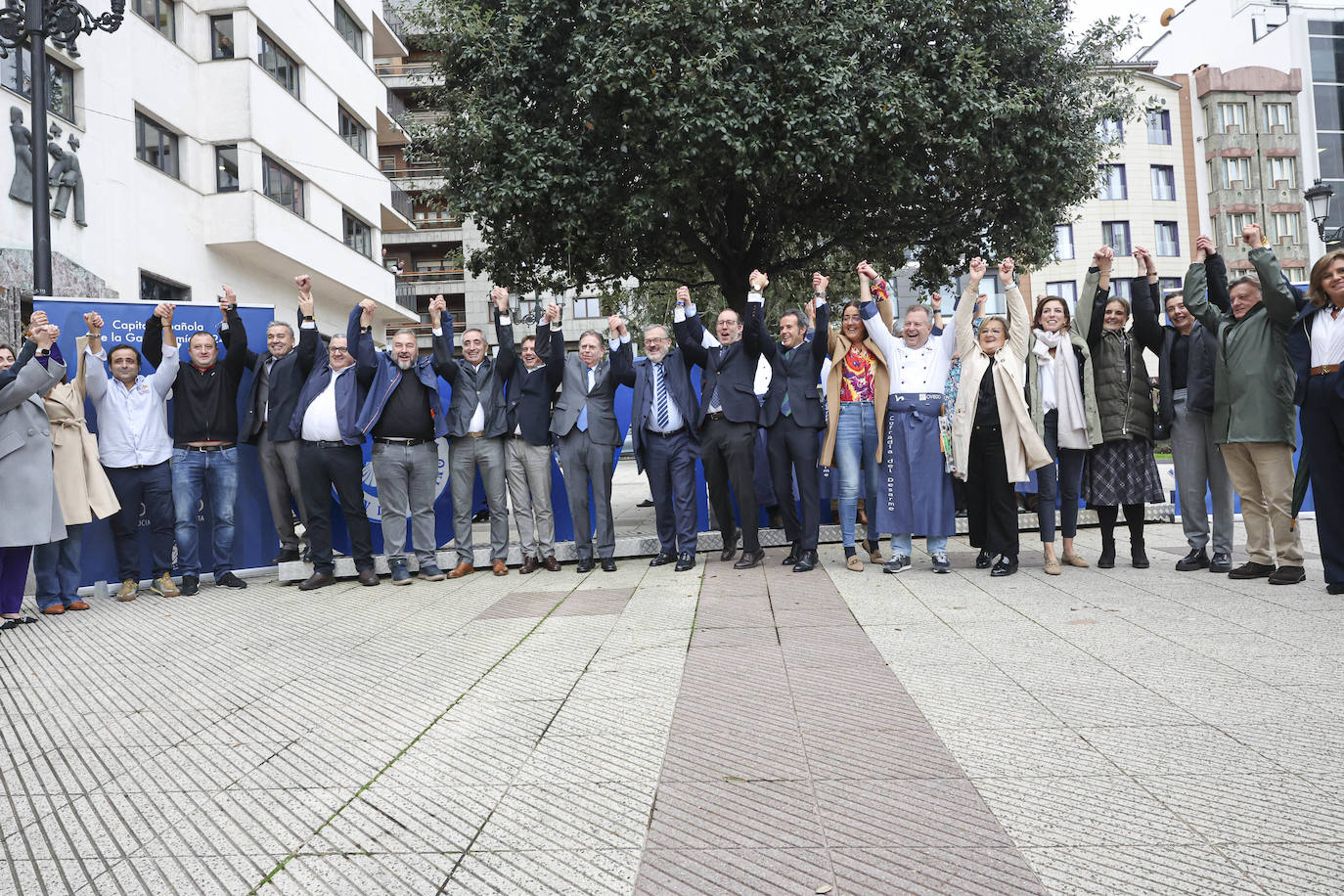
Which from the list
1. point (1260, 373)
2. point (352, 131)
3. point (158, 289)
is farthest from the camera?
point (352, 131)

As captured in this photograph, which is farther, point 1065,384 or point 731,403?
point 731,403

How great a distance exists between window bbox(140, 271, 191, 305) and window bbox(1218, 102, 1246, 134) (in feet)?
171

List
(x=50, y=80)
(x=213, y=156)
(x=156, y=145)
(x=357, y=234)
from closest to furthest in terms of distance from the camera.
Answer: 1. (x=50, y=80)
2. (x=156, y=145)
3. (x=213, y=156)
4. (x=357, y=234)

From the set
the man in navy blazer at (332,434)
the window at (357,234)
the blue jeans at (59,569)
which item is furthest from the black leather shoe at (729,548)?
the window at (357,234)

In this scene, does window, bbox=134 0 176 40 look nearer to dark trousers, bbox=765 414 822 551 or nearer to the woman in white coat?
dark trousers, bbox=765 414 822 551

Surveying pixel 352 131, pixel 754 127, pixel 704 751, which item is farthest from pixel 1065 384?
pixel 352 131

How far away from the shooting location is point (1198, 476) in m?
7.56

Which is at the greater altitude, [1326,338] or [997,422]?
[1326,338]

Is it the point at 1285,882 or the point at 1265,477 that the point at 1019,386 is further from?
the point at 1285,882

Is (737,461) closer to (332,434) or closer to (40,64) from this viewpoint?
(332,434)

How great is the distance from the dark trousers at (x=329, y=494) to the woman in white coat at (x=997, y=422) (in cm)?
511

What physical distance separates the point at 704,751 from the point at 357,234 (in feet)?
96.4

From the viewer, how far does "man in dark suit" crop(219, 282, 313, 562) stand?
27.4ft

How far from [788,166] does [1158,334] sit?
174 inches
